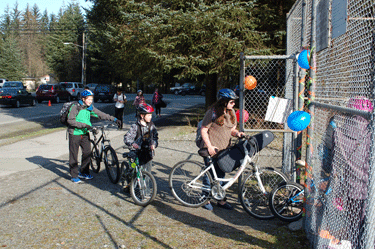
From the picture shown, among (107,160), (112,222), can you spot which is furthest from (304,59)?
(107,160)

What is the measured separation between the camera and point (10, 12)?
352 ft

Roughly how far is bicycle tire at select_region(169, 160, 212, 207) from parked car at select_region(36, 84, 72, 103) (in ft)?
94.8

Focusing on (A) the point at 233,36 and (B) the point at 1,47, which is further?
(B) the point at 1,47

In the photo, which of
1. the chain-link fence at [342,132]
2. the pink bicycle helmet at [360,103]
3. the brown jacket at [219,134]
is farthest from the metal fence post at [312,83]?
the brown jacket at [219,134]

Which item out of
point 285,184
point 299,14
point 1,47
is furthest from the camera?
point 1,47

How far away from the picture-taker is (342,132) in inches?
136

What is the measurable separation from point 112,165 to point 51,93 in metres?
27.4

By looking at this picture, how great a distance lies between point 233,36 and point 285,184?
819cm

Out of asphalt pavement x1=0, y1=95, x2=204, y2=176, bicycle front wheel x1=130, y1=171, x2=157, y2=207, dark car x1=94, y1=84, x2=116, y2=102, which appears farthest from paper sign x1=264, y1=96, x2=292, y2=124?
dark car x1=94, y1=84, x2=116, y2=102

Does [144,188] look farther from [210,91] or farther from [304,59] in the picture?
[210,91]

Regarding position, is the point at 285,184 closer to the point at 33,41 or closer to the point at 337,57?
the point at 337,57

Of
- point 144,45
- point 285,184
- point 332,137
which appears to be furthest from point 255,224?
point 144,45

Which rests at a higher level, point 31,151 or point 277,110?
point 277,110

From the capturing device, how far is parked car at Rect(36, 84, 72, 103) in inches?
1251
